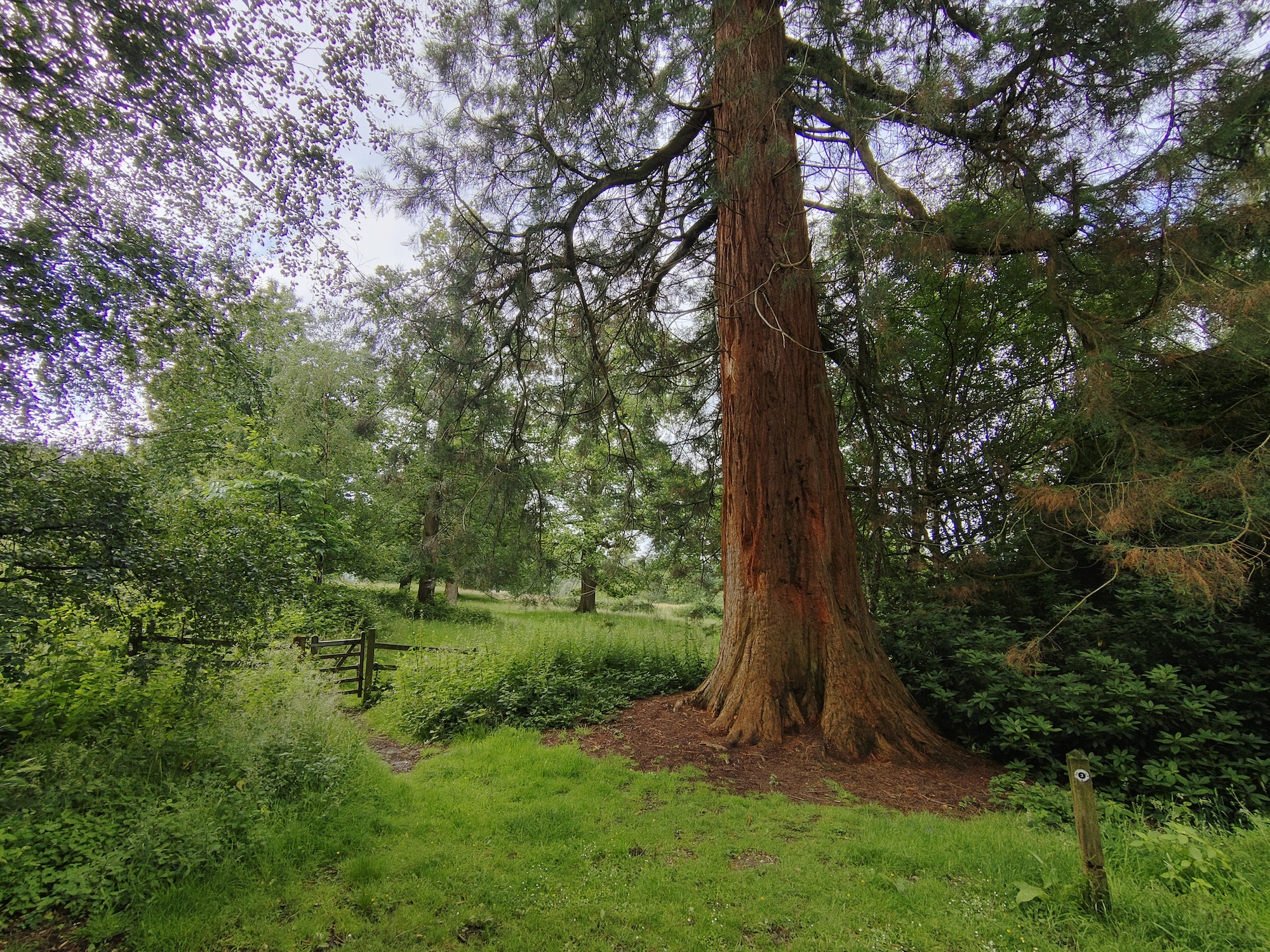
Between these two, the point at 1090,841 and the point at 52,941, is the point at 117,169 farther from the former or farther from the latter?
the point at 1090,841

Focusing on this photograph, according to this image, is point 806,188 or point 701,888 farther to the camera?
point 806,188

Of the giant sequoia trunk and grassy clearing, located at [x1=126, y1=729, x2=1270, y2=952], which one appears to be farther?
the giant sequoia trunk

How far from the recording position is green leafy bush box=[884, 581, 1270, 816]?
3.62 metres

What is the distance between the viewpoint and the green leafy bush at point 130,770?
8.68 ft

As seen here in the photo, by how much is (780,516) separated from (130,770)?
16.2 feet

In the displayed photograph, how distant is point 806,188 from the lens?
370 centimetres

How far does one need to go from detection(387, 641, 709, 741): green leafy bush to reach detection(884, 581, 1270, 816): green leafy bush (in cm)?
288

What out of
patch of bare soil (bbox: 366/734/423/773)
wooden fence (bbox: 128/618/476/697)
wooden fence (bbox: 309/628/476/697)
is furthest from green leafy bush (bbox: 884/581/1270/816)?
wooden fence (bbox: 309/628/476/697)

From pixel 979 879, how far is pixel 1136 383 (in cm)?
357

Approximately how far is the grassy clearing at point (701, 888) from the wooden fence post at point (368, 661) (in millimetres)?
4735

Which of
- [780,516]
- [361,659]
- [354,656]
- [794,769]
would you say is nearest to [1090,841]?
[794,769]

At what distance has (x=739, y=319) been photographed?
17.6 feet

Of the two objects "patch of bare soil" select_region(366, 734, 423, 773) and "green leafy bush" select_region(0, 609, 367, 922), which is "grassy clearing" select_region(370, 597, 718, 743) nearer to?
"patch of bare soil" select_region(366, 734, 423, 773)

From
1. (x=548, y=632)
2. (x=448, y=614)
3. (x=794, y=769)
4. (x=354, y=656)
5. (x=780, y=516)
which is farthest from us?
(x=448, y=614)
